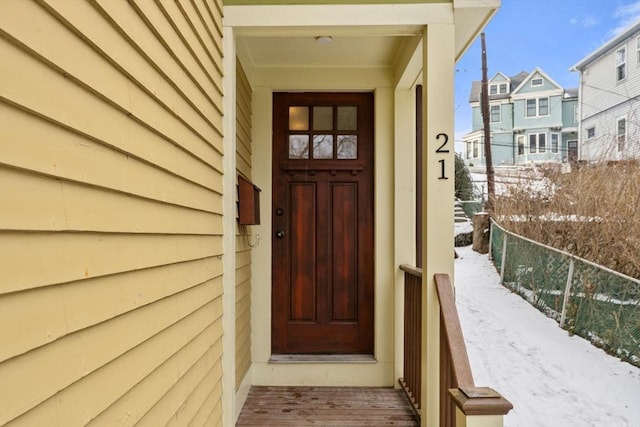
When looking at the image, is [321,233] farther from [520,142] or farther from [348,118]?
[520,142]

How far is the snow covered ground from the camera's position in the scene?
159 inches

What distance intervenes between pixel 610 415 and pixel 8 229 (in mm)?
4949

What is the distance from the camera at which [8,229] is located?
2.22 ft

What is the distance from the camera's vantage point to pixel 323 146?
3.48 meters

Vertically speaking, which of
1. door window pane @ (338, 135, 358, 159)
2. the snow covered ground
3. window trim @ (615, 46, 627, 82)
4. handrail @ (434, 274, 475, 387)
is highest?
window trim @ (615, 46, 627, 82)

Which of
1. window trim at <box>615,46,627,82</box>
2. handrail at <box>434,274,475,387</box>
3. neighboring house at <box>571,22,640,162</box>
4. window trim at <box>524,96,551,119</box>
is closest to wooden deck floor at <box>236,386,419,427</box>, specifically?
handrail at <box>434,274,475,387</box>

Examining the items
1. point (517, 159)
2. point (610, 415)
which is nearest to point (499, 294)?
point (610, 415)

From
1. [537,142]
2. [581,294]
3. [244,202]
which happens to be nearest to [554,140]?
[537,142]

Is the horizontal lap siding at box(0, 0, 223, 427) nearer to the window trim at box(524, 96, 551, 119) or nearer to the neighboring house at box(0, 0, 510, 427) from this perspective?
the neighboring house at box(0, 0, 510, 427)

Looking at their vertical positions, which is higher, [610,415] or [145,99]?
[145,99]

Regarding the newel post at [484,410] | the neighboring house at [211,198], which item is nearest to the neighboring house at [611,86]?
the neighboring house at [211,198]

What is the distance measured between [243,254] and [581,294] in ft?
14.2

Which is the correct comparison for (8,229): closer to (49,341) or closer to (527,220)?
(49,341)

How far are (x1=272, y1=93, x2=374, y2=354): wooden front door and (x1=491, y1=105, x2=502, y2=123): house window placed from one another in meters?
17.2
